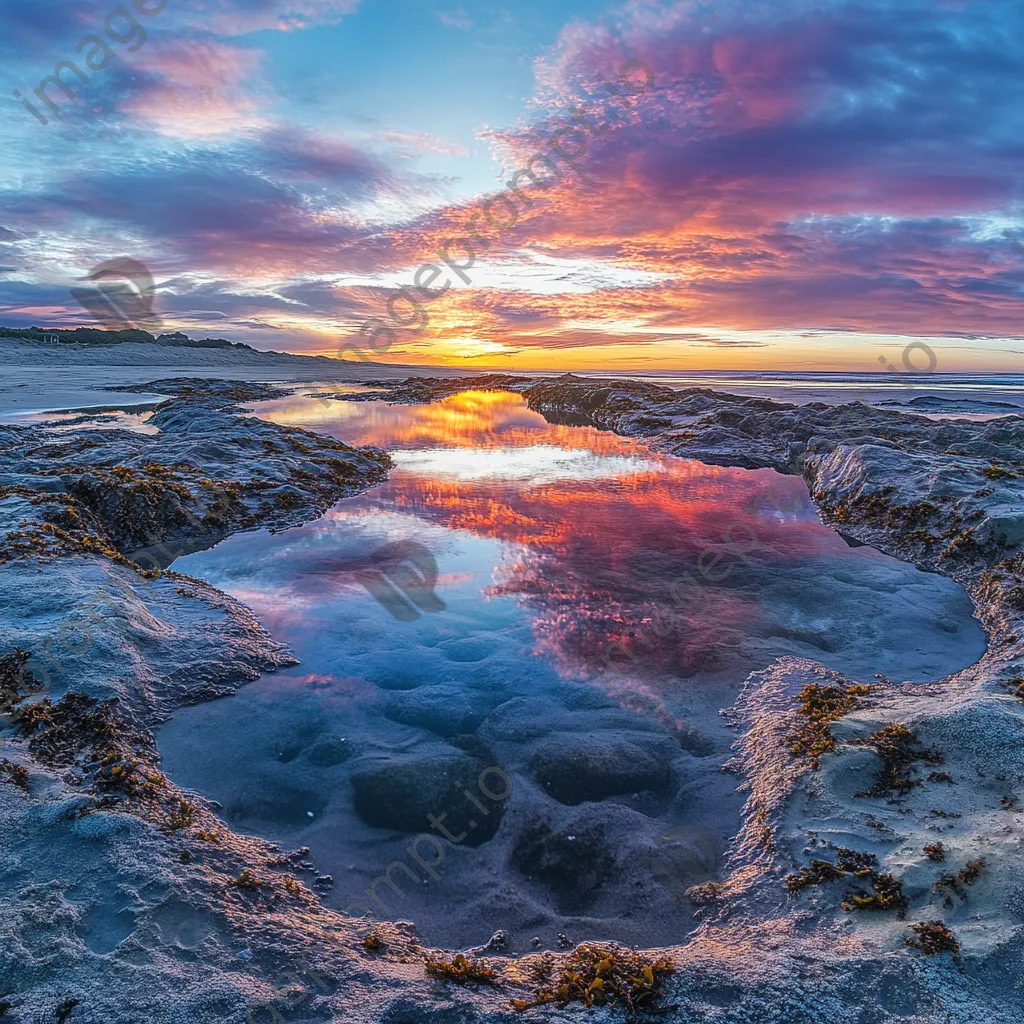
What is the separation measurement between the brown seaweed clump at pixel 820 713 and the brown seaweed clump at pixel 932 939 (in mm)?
1452

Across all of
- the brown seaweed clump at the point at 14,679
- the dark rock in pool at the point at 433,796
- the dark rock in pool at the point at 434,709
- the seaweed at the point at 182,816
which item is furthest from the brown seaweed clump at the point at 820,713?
the brown seaweed clump at the point at 14,679

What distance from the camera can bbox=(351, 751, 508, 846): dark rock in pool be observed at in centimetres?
403

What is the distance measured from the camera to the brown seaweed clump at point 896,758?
4016 millimetres

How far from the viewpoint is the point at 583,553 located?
29.1 ft

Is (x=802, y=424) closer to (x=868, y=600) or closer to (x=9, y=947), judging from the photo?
(x=868, y=600)

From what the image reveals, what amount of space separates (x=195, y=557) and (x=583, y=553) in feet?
19.4

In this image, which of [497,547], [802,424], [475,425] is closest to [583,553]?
[497,547]

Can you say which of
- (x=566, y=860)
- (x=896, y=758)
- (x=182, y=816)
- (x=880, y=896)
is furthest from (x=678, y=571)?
(x=182, y=816)

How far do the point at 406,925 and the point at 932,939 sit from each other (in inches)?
106

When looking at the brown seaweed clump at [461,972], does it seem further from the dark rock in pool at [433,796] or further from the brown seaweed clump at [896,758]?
the brown seaweed clump at [896,758]

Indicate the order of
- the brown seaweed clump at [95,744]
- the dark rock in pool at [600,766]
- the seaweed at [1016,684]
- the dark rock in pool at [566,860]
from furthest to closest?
the seaweed at [1016,684] → the dark rock in pool at [600,766] → the brown seaweed clump at [95,744] → the dark rock in pool at [566,860]

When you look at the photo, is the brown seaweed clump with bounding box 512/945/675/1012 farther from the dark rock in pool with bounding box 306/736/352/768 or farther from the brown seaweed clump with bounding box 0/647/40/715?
the brown seaweed clump with bounding box 0/647/40/715

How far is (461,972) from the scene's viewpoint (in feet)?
9.45

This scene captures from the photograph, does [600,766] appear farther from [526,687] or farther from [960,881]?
[960,881]
